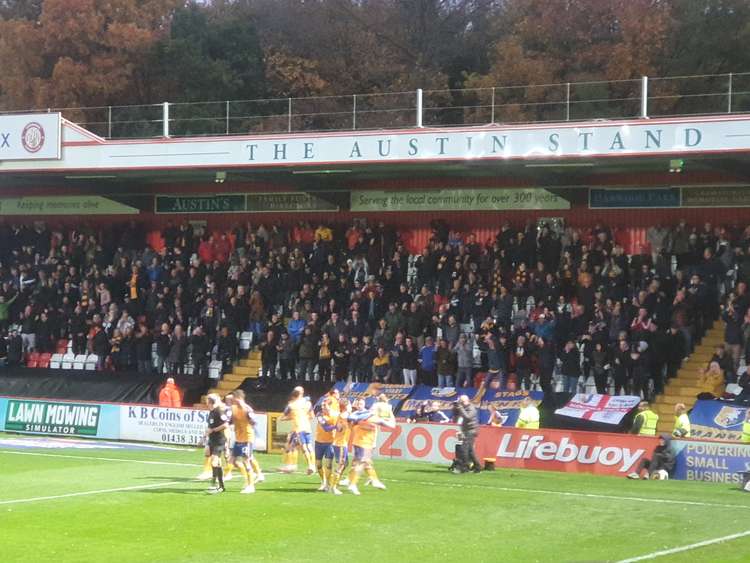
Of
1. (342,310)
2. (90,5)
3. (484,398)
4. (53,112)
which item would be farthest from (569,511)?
(90,5)

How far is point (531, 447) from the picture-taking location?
2788 centimetres

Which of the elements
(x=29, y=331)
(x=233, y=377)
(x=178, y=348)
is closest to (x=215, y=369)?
(x=233, y=377)

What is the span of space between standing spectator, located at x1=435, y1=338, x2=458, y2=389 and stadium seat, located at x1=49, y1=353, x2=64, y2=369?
46.2ft

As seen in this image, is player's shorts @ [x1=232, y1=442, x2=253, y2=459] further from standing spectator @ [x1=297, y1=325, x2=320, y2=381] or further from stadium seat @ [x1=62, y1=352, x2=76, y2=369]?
stadium seat @ [x1=62, y1=352, x2=76, y2=369]

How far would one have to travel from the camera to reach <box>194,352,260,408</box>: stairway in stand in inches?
1511

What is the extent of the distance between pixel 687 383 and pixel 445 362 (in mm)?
6361

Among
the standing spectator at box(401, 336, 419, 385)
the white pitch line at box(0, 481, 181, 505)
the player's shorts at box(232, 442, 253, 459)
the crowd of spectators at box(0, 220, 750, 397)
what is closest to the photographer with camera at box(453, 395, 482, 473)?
the player's shorts at box(232, 442, 253, 459)

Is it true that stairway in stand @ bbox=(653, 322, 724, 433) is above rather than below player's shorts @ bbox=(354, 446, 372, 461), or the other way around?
above

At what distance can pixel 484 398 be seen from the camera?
33.2 meters

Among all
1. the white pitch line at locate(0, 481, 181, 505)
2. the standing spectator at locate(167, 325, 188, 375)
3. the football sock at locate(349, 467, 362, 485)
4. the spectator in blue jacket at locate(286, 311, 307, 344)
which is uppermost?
the spectator in blue jacket at locate(286, 311, 307, 344)

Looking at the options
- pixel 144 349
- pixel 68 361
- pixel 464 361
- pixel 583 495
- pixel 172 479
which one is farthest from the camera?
pixel 68 361

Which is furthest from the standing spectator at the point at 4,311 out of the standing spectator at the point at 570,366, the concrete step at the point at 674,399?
the concrete step at the point at 674,399

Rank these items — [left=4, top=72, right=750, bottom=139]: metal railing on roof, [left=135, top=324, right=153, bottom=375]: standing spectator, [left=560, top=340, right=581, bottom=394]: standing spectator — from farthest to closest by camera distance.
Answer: [left=135, top=324, right=153, bottom=375]: standing spectator → [left=560, top=340, right=581, bottom=394]: standing spectator → [left=4, top=72, right=750, bottom=139]: metal railing on roof

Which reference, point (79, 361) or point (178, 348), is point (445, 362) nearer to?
point (178, 348)
